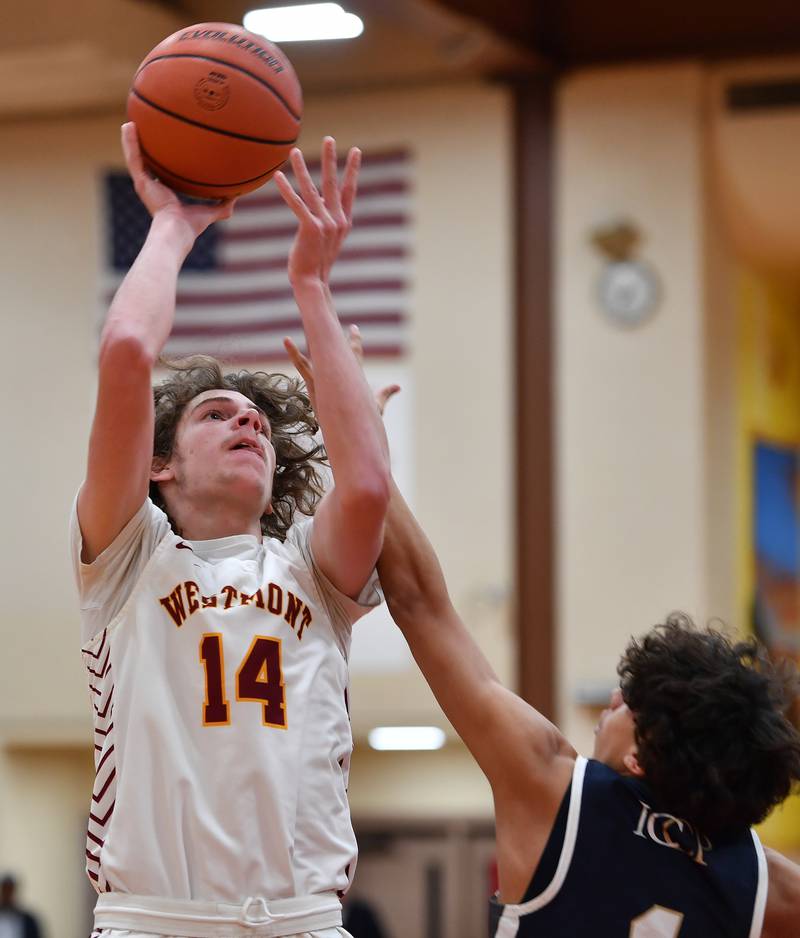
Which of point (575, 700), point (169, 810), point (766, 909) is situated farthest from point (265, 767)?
point (575, 700)

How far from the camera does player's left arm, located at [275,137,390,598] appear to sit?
2.64 metres

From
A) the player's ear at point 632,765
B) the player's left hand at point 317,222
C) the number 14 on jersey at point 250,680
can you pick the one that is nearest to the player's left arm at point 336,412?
the player's left hand at point 317,222

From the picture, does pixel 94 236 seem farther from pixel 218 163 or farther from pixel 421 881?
pixel 218 163

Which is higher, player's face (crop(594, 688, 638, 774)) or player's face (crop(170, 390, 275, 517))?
player's face (crop(170, 390, 275, 517))

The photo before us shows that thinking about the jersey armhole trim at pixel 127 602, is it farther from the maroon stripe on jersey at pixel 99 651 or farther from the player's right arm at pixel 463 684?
the player's right arm at pixel 463 684

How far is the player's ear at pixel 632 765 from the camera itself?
2.88 metres

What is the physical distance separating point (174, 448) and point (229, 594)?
1.22 ft

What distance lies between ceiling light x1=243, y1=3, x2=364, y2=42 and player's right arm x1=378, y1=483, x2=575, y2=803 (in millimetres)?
6198

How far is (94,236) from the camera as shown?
10.1 meters

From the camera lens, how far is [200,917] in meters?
2.47

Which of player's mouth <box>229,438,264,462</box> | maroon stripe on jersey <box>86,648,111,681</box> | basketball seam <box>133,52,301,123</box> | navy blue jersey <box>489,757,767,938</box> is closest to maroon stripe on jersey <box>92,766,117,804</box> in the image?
maroon stripe on jersey <box>86,648,111,681</box>

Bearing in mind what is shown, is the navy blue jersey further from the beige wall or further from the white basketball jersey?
the beige wall

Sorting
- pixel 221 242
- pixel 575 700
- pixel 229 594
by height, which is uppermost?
pixel 221 242

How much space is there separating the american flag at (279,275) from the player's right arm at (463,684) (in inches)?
257
